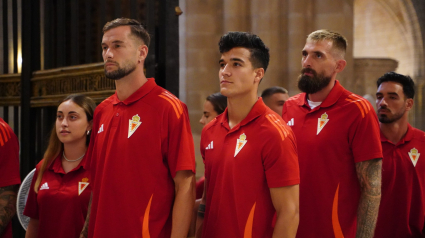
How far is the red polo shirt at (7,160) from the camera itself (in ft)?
9.61

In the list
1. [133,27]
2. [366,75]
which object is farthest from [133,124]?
[366,75]

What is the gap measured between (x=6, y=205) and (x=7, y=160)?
27 centimetres

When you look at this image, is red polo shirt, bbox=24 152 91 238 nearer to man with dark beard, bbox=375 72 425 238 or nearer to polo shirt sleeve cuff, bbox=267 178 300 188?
polo shirt sleeve cuff, bbox=267 178 300 188

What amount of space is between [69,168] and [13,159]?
0.35 meters

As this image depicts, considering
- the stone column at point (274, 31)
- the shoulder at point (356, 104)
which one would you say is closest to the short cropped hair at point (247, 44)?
the shoulder at point (356, 104)

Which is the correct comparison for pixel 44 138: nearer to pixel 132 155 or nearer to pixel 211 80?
pixel 132 155

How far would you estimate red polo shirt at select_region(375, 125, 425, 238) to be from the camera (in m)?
3.48

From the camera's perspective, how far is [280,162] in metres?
2.28

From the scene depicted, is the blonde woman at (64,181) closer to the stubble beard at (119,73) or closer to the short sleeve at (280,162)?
the stubble beard at (119,73)

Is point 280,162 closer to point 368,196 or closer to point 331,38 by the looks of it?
point 368,196

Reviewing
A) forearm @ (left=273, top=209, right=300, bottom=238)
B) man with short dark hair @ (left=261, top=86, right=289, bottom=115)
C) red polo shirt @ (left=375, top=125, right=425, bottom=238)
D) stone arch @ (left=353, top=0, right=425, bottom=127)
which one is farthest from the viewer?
stone arch @ (left=353, top=0, right=425, bottom=127)

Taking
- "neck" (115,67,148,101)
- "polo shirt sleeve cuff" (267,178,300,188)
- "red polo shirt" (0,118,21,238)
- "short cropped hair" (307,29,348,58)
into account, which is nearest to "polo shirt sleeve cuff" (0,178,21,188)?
"red polo shirt" (0,118,21,238)

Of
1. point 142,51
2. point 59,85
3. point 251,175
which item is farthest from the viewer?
point 59,85

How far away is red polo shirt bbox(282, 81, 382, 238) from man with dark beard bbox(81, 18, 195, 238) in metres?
0.75
